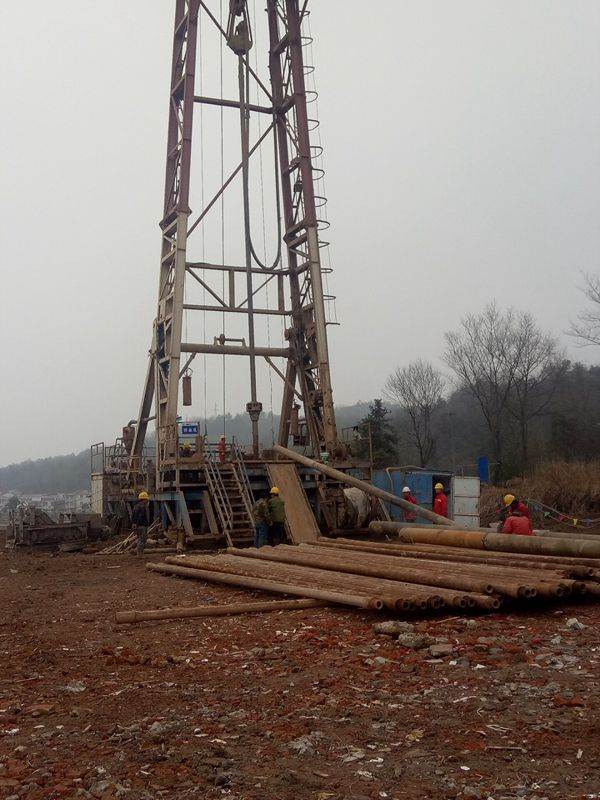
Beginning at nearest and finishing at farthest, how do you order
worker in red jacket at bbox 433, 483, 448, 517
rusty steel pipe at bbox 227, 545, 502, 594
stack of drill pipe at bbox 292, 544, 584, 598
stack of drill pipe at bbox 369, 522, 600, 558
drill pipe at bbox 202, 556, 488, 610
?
drill pipe at bbox 202, 556, 488, 610 → stack of drill pipe at bbox 292, 544, 584, 598 → rusty steel pipe at bbox 227, 545, 502, 594 → stack of drill pipe at bbox 369, 522, 600, 558 → worker in red jacket at bbox 433, 483, 448, 517

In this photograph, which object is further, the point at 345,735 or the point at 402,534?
the point at 402,534

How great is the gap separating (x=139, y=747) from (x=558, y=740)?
259 centimetres

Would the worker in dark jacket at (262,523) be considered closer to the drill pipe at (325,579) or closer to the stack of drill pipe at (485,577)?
the drill pipe at (325,579)

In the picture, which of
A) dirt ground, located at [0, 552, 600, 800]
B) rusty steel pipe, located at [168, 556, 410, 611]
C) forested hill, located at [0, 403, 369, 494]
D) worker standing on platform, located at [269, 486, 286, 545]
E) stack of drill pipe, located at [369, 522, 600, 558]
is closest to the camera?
dirt ground, located at [0, 552, 600, 800]

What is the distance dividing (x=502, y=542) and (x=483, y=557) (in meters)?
0.67

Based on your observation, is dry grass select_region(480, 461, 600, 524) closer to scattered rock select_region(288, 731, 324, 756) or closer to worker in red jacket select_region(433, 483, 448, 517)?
worker in red jacket select_region(433, 483, 448, 517)

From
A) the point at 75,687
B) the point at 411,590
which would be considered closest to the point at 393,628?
the point at 411,590

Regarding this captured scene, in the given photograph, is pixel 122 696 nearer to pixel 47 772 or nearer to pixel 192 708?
pixel 192 708

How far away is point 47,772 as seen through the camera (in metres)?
4.53

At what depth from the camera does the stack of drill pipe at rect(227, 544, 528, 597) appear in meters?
8.34

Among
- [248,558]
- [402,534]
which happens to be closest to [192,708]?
[248,558]

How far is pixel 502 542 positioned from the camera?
11258mm

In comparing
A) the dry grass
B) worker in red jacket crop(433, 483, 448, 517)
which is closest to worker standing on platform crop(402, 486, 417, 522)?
worker in red jacket crop(433, 483, 448, 517)

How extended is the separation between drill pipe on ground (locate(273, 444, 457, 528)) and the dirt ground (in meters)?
6.86
